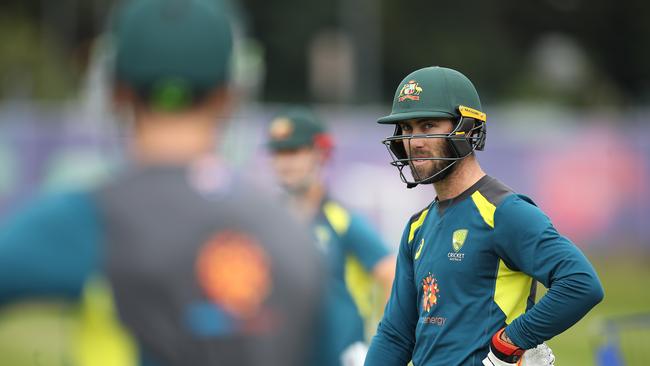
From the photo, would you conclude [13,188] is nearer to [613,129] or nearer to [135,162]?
[613,129]

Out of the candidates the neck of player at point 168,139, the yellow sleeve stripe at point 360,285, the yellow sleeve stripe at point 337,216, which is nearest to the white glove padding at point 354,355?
the yellow sleeve stripe at point 360,285

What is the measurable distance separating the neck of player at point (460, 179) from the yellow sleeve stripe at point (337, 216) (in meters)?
2.07

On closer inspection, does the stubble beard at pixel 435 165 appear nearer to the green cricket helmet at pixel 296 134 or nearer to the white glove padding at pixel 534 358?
the white glove padding at pixel 534 358

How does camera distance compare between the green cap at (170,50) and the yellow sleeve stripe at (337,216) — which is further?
the yellow sleeve stripe at (337,216)

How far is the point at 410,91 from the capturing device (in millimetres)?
4938

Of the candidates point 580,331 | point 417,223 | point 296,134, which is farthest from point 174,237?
point 580,331

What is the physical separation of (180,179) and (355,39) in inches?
1642

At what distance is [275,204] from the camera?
2.79 meters

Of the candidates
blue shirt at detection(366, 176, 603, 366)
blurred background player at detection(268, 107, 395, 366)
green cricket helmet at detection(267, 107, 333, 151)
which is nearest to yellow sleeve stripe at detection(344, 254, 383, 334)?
blurred background player at detection(268, 107, 395, 366)

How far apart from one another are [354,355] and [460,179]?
84.3 inches

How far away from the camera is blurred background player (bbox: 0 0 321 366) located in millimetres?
2568

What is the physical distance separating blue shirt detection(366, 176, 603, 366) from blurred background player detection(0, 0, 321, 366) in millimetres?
1870

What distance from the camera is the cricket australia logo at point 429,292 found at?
15.5 feet

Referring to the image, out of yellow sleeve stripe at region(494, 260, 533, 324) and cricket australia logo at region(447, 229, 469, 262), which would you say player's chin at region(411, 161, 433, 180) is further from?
yellow sleeve stripe at region(494, 260, 533, 324)
